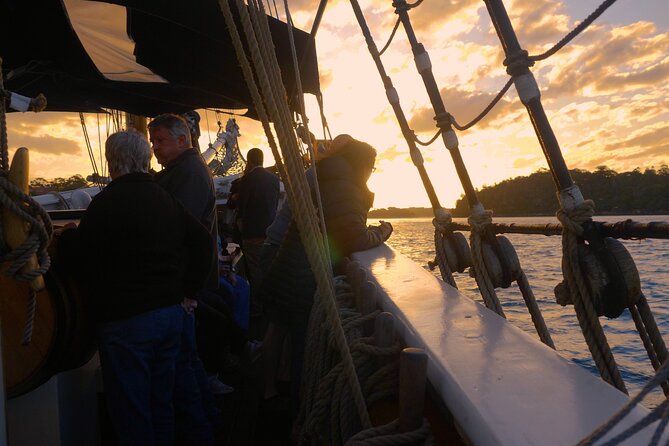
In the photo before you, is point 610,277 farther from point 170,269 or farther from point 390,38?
point 390,38

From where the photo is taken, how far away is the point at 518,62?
61.8 inches

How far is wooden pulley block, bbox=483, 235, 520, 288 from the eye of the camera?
6.78ft

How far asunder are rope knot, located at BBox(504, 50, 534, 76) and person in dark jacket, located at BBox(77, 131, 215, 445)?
4.30ft

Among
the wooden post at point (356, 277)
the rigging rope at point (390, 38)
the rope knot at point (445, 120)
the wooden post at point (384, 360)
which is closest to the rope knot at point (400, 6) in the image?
the rigging rope at point (390, 38)

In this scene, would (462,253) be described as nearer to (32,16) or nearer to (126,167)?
(126,167)

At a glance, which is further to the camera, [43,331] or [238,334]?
[238,334]

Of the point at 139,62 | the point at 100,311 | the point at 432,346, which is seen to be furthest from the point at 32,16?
the point at 432,346

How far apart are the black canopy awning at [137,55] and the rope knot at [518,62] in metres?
2.20

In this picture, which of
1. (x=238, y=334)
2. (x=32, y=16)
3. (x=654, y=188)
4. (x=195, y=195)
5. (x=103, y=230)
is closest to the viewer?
(x=103, y=230)

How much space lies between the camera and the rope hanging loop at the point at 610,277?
1.30m

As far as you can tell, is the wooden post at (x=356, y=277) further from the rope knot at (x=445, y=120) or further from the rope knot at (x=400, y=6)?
the rope knot at (x=400, y=6)

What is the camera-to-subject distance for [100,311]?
60.6 inches

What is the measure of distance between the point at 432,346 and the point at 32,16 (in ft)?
14.3

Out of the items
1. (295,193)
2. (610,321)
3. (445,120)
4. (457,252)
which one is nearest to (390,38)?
(445,120)
